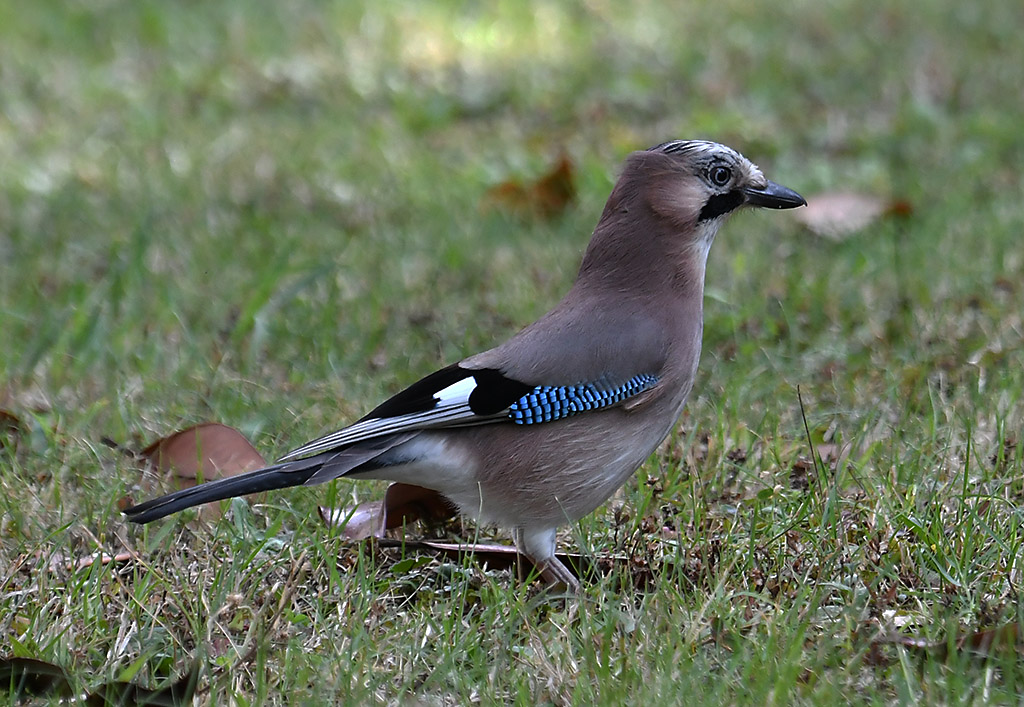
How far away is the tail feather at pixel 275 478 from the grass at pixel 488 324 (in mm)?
214

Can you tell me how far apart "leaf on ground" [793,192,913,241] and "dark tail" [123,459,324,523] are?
136 inches

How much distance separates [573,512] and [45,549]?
138 cm

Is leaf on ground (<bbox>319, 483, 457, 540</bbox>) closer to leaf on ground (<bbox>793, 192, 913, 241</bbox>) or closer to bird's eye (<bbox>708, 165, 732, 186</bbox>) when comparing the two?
bird's eye (<bbox>708, 165, 732, 186</bbox>)

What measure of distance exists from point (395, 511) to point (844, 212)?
330 cm

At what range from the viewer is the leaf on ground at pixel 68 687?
3.22 m

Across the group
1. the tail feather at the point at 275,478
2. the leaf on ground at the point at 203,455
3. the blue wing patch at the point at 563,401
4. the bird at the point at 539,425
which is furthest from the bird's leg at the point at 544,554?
the leaf on ground at the point at 203,455

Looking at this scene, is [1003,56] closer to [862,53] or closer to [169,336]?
[862,53]

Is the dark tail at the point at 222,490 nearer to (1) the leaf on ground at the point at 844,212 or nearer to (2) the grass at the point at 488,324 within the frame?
(2) the grass at the point at 488,324

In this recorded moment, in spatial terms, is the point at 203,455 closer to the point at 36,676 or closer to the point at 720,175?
the point at 36,676

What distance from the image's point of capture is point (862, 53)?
909cm

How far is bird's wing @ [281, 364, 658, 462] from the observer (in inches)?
151

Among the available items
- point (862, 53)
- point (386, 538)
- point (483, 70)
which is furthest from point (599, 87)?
point (386, 538)

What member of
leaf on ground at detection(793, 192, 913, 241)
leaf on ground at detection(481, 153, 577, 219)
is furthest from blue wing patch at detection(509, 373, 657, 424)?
leaf on ground at detection(481, 153, 577, 219)

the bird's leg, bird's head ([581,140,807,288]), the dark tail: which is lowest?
the bird's leg
